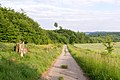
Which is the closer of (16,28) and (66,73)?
(66,73)

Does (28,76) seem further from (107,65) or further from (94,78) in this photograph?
(107,65)

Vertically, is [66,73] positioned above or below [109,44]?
below

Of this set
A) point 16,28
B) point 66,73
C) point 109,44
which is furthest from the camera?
point 16,28

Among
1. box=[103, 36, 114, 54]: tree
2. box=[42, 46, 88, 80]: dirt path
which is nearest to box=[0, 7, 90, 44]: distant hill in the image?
box=[103, 36, 114, 54]: tree

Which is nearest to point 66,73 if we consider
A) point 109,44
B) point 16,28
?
point 109,44

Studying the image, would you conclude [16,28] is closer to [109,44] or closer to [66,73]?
[109,44]

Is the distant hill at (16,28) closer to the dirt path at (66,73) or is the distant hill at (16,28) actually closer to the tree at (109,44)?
the tree at (109,44)

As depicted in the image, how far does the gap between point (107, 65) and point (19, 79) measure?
19.6 ft

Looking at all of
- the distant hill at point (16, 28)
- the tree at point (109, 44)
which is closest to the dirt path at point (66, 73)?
the tree at point (109, 44)

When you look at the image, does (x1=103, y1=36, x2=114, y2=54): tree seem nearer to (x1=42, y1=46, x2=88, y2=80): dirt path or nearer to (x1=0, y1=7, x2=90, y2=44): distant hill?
(x1=0, y1=7, x2=90, y2=44): distant hill

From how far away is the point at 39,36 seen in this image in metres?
94.2

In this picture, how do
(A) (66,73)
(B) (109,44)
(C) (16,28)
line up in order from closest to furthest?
(A) (66,73), (B) (109,44), (C) (16,28)

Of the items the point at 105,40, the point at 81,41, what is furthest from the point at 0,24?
the point at 81,41

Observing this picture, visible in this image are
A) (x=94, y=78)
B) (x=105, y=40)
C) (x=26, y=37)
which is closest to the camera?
(x=94, y=78)
